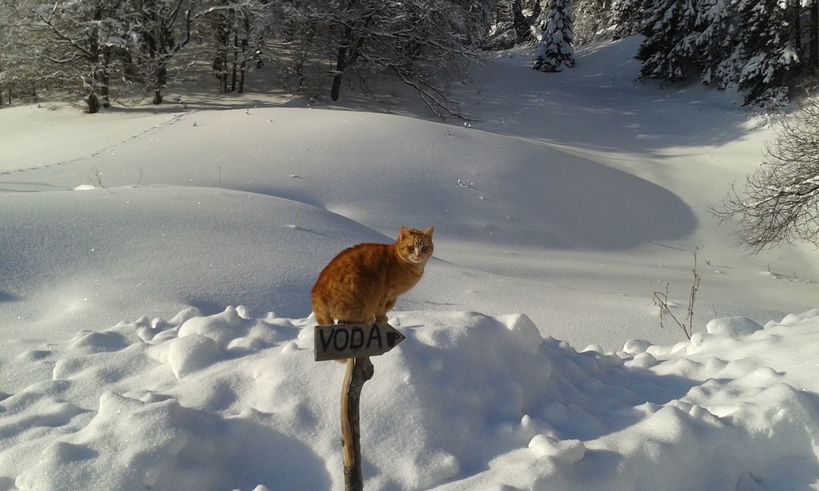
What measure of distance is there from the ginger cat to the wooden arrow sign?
46mm

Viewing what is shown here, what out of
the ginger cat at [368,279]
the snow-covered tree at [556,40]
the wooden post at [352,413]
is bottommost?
the wooden post at [352,413]

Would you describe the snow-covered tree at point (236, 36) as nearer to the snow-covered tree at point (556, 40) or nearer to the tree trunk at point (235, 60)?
the tree trunk at point (235, 60)

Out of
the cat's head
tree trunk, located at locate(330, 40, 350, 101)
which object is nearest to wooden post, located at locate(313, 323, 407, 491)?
the cat's head

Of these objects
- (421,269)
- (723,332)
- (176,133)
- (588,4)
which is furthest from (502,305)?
(588,4)

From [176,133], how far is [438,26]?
1019 cm

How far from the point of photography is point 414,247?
6.34 ft

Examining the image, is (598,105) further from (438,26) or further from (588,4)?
(588,4)

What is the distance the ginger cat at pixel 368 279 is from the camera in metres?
1.86

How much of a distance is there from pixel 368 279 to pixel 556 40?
27.6m

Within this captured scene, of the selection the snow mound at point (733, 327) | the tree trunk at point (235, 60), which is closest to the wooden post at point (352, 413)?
the snow mound at point (733, 327)

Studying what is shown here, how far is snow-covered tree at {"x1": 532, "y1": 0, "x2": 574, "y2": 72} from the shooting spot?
2625cm

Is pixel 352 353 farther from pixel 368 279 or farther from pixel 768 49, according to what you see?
pixel 768 49

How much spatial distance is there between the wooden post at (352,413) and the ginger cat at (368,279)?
200 mm

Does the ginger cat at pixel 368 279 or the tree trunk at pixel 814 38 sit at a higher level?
the tree trunk at pixel 814 38
